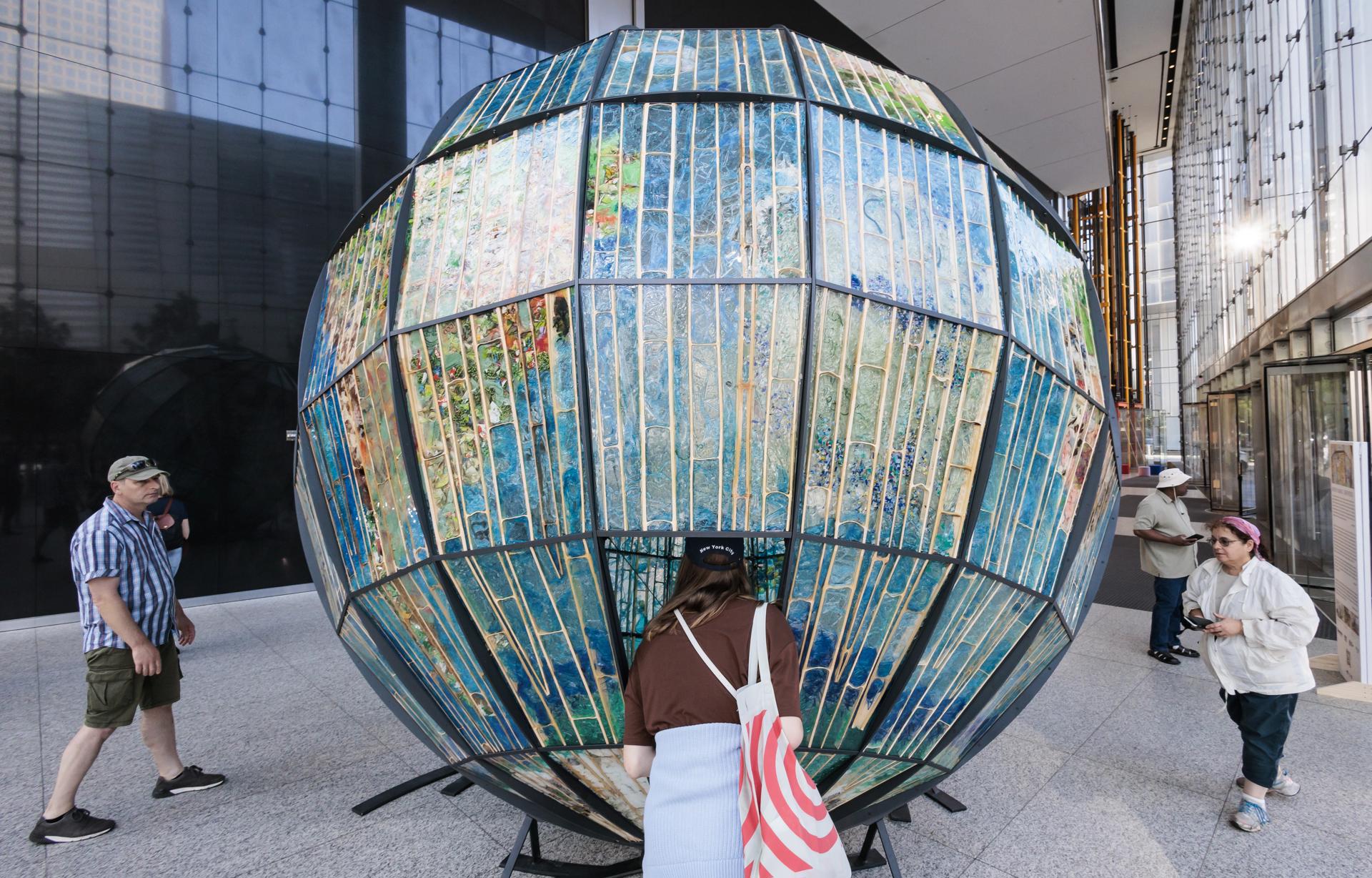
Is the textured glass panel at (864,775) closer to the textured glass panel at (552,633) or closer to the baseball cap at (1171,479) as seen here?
the textured glass panel at (552,633)

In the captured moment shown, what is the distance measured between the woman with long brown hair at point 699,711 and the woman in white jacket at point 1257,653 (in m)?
2.70

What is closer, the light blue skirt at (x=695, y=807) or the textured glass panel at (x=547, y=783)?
the light blue skirt at (x=695, y=807)

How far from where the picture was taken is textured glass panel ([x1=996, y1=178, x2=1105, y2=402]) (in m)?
1.84

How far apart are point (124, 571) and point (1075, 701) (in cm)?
526

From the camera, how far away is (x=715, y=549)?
1600mm

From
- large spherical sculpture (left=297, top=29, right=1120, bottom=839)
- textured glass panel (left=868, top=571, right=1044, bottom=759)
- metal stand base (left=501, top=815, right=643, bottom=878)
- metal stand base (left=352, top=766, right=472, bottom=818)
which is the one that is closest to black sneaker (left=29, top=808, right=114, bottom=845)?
metal stand base (left=352, top=766, right=472, bottom=818)

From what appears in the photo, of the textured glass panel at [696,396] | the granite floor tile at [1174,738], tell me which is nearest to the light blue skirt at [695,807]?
the textured glass panel at [696,396]

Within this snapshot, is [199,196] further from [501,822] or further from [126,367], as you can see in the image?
[501,822]

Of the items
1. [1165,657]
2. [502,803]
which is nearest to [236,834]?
[502,803]

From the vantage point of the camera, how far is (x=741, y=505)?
1590mm

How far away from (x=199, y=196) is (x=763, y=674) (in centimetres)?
861

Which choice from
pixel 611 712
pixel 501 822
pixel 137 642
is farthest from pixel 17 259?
pixel 611 712

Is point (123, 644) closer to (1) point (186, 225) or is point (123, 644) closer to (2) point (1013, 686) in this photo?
(2) point (1013, 686)

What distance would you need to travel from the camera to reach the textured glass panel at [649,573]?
179 centimetres
